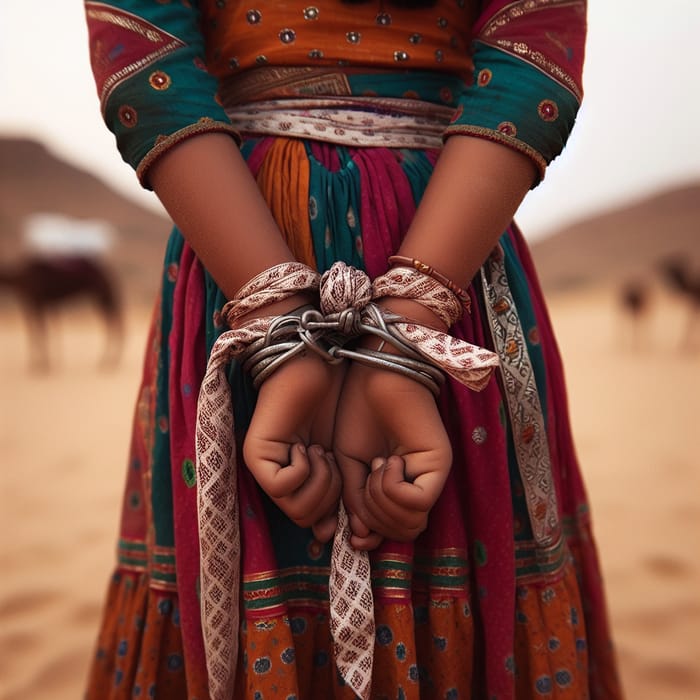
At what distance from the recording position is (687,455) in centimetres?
278

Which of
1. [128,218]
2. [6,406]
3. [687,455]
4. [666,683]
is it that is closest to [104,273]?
[6,406]

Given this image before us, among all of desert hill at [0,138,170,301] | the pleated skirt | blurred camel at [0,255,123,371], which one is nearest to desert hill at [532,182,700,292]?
desert hill at [0,138,170,301]

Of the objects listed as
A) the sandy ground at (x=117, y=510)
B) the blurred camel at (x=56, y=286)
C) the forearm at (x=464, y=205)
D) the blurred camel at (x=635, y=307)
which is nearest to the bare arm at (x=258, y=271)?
the forearm at (x=464, y=205)

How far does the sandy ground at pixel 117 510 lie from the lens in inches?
50.9

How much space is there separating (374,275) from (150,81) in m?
0.22

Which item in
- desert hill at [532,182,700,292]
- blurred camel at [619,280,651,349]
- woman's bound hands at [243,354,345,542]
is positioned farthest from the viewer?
desert hill at [532,182,700,292]

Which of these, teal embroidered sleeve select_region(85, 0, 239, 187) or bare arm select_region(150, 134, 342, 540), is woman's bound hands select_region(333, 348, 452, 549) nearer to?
bare arm select_region(150, 134, 342, 540)

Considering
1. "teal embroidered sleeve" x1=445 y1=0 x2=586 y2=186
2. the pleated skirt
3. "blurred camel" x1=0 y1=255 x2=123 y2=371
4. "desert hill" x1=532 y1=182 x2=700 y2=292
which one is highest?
"desert hill" x1=532 y1=182 x2=700 y2=292

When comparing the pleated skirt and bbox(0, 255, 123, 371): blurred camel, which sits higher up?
bbox(0, 255, 123, 371): blurred camel

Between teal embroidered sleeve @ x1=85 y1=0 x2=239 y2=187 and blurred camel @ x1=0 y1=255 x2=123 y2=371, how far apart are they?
5.03 metres

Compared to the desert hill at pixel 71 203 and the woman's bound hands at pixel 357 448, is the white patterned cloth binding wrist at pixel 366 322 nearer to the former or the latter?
the woman's bound hands at pixel 357 448

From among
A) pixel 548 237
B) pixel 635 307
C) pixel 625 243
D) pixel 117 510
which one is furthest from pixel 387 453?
pixel 548 237

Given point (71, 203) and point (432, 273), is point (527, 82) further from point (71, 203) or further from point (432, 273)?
point (71, 203)

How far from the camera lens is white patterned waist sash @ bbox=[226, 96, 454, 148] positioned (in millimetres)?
619
